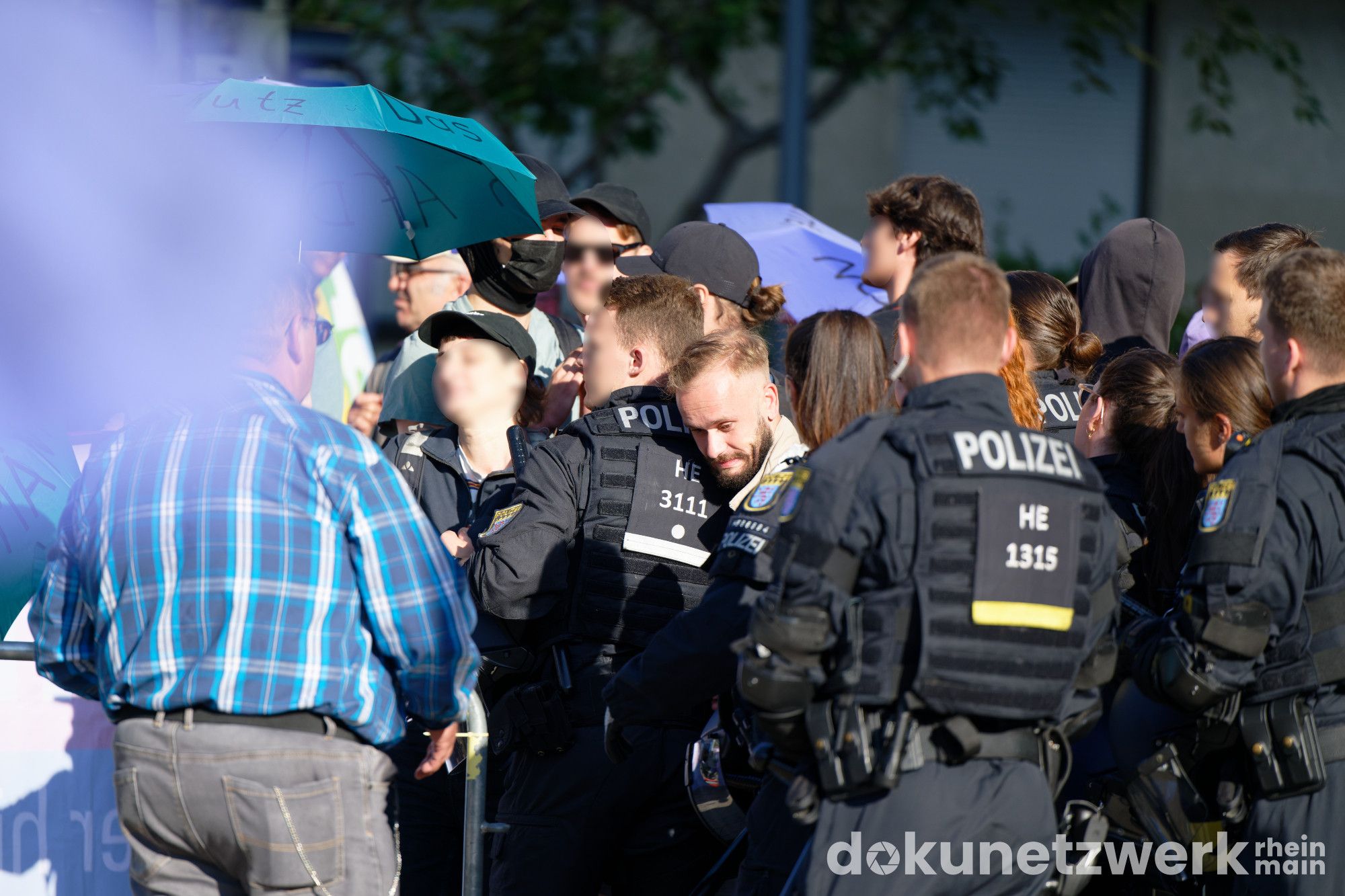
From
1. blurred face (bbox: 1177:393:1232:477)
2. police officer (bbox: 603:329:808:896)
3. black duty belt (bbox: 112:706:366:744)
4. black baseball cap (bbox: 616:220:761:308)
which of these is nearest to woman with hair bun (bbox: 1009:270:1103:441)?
blurred face (bbox: 1177:393:1232:477)

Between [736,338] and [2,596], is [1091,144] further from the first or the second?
[2,596]

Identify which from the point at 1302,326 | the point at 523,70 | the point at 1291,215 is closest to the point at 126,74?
the point at 1302,326

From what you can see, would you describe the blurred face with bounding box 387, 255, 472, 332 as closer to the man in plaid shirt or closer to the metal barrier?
the metal barrier

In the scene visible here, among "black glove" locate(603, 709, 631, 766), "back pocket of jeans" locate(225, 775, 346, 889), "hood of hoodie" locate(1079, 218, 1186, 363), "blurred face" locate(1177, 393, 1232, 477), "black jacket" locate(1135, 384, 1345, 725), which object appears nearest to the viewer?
"back pocket of jeans" locate(225, 775, 346, 889)

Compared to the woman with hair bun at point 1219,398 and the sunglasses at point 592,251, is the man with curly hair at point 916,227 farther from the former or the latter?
the woman with hair bun at point 1219,398

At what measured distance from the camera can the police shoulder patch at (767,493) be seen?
3.22m

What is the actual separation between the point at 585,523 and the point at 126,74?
1620mm

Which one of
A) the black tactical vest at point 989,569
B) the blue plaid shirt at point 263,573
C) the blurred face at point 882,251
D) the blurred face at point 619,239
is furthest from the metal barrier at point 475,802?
the blurred face at point 619,239

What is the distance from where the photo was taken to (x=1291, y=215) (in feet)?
43.6

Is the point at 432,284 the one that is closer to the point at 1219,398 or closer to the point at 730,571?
the point at 730,571

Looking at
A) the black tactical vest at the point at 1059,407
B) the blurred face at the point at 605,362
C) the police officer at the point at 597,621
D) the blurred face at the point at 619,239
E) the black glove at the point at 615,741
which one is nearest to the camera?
the black glove at the point at 615,741

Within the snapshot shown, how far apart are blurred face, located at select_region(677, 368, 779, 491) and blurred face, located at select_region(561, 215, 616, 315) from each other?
1.82 m

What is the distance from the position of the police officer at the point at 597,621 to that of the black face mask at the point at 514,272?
4.34ft

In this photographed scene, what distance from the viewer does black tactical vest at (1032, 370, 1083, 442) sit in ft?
14.1
